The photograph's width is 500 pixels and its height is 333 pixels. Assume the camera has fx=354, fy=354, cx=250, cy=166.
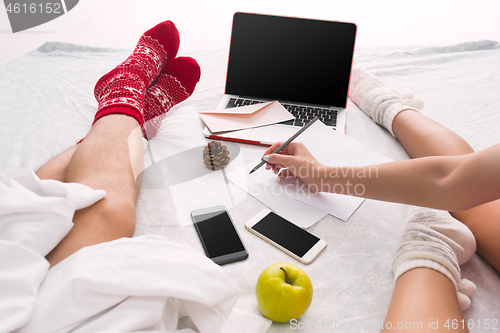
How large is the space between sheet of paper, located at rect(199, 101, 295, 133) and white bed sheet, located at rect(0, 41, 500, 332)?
0.16 ft

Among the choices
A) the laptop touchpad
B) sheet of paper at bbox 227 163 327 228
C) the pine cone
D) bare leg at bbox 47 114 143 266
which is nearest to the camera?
bare leg at bbox 47 114 143 266

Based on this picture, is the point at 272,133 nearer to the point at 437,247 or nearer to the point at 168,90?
the point at 168,90

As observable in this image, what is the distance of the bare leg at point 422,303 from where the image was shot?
507 mm

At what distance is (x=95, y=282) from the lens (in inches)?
17.1

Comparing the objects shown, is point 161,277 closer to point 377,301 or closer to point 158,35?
point 377,301

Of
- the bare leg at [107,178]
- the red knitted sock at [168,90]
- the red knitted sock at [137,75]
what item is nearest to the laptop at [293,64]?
the red knitted sock at [168,90]

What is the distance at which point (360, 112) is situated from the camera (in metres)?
1.12

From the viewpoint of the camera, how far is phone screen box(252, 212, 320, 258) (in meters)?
0.66

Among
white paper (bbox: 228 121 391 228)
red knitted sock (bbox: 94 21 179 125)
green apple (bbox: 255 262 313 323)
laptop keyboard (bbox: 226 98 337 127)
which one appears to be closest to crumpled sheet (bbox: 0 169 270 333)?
green apple (bbox: 255 262 313 323)

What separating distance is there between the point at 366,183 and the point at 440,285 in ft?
0.66

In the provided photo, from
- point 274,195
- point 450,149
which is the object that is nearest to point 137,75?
point 274,195

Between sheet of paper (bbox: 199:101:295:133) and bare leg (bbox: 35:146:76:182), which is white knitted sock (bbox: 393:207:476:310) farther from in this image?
bare leg (bbox: 35:146:76:182)

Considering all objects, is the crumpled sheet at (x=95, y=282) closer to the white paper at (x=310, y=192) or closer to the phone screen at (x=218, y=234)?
the phone screen at (x=218, y=234)

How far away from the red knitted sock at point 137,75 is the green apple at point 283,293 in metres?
0.53
